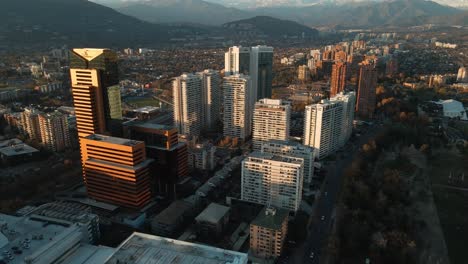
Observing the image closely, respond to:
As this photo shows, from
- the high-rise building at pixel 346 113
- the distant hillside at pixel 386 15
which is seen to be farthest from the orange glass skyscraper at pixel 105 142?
the distant hillside at pixel 386 15

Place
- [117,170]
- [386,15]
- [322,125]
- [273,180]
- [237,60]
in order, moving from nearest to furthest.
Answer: [117,170]
[273,180]
[322,125]
[237,60]
[386,15]

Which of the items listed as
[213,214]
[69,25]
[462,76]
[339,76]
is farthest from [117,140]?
[69,25]

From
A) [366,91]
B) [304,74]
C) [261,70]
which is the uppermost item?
[261,70]

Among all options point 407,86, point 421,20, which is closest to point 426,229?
point 407,86

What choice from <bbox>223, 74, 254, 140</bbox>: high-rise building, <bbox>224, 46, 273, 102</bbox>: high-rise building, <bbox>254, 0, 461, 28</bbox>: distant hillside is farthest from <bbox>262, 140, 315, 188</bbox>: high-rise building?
<bbox>254, 0, 461, 28</bbox>: distant hillside

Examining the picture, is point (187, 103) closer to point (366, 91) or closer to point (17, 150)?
point (17, 150)

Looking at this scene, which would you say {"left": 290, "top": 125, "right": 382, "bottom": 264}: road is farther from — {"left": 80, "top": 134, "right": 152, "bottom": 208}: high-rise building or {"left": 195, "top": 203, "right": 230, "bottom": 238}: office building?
{"left": 80, "top": 134, "right": 152, "bottom": 208}: high-rise building

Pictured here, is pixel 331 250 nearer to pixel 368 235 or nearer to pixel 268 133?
pixel 368 235
